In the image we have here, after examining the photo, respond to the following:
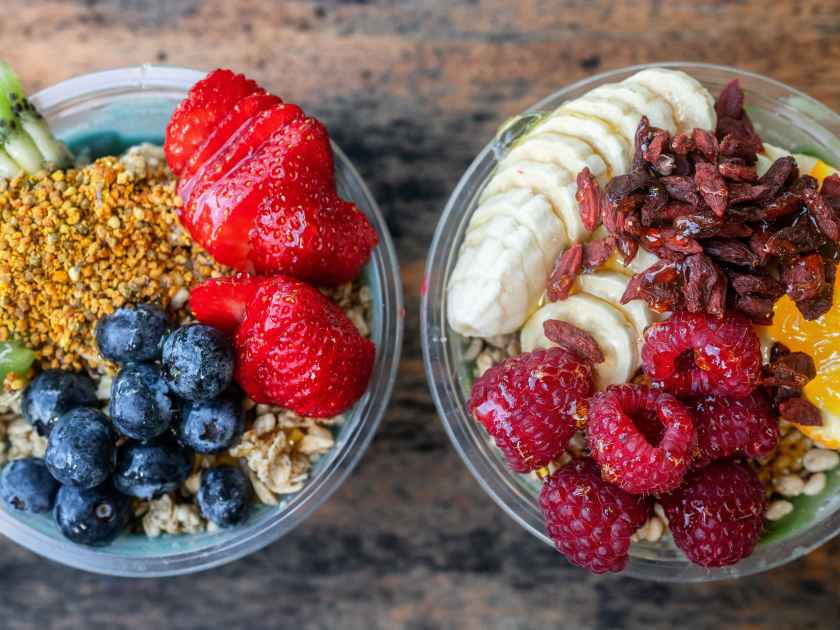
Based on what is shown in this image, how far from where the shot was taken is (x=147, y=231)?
1288mm

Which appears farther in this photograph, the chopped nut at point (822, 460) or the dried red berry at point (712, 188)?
the chopped nut at point (822, 460)

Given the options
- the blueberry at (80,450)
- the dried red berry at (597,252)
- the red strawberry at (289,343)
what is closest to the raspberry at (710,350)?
the dried red berry at (597,252)

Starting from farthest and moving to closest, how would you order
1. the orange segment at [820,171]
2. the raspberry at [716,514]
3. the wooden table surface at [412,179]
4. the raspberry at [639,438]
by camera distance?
1. the wooden table surface at [412,179]
2. the orange segment at [820,171]
3. the raspberry at [716,514]
4. the raspberry at [639,438]

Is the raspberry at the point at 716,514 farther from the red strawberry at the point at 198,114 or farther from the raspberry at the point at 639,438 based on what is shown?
the red strawberry at the point at 198,114

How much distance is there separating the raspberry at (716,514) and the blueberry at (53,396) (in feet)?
3.04

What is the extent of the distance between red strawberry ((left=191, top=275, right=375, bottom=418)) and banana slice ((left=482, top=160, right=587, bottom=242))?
36 centimetres

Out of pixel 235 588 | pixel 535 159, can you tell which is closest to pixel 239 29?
pixel 535 159

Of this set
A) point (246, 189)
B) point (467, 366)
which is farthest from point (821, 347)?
point (246, 189)

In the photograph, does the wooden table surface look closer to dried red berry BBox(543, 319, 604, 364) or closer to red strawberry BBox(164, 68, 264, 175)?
red strawberry BBox(164, 68, 264, 175)

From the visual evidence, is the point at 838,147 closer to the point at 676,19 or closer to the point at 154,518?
the point at 676,19

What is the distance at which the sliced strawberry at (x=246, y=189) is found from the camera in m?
1.24

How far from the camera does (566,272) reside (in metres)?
1.20

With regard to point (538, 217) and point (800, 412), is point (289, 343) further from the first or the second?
point (800, 412)

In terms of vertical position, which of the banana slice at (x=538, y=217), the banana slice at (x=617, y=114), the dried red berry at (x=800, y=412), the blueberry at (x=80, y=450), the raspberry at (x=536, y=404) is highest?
the banana slice at (x=617, y=114)
